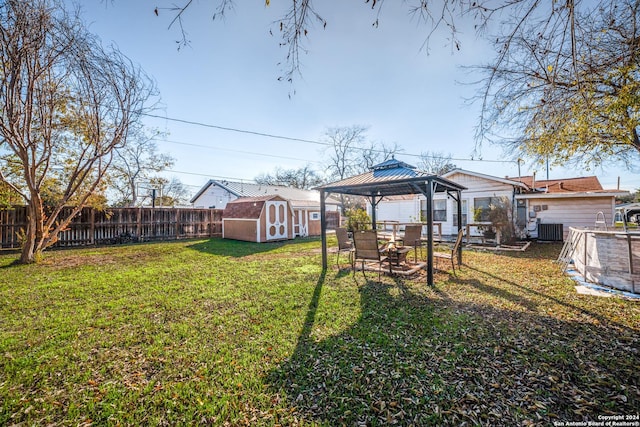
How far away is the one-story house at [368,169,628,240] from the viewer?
516 inches

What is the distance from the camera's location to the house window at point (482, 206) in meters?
14.2

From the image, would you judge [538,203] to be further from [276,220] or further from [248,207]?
[248,207]

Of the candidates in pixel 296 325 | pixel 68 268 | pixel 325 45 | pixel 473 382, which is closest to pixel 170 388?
pixel 296 325

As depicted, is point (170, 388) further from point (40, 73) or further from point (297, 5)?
point (40, 73)

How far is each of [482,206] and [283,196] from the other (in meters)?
12.6

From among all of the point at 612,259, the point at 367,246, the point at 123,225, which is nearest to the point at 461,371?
the point at 367,246

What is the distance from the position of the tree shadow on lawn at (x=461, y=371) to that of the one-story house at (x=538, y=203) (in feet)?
41.3

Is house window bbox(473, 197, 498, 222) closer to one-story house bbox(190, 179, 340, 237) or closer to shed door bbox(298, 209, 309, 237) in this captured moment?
one-story house bbox(190, 179, 340, 237)

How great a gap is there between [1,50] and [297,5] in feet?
29.6

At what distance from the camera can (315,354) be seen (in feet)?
10.1

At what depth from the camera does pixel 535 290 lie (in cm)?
539

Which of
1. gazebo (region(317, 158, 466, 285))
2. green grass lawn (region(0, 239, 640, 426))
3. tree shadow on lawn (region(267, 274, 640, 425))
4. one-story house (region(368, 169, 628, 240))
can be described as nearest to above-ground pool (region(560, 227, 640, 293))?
green grass lawn (region(0, 239, 640, 426))

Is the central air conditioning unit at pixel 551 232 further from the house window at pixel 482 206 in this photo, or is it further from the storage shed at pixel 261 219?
the storage shed at pixel 261 219

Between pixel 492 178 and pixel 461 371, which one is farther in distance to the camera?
pixel 492 178
